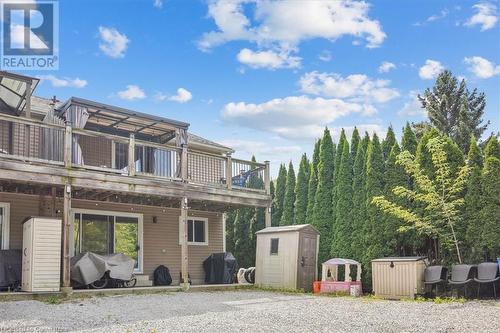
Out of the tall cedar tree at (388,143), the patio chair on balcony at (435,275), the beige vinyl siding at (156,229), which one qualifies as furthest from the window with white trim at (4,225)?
the tall cedar tree at (388,143)

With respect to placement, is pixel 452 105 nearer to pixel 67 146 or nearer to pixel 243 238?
pixel 243 238

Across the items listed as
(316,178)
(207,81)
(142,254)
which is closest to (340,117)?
(316,178)

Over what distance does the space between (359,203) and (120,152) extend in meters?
7.41

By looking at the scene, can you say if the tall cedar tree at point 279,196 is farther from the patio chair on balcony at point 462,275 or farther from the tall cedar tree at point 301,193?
the patio chair on balcony at point 462,275

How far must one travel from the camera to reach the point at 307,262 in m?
14.2

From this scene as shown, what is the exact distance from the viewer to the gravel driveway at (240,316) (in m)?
7.12

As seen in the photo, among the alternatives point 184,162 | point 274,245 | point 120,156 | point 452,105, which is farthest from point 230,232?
point 452,105

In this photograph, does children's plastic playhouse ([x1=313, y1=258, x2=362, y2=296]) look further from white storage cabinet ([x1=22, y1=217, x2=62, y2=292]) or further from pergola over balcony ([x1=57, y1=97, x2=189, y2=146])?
white storage cabinet ([x1=22, y1=217, x2=62, y2=292])

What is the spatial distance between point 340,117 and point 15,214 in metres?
10.8

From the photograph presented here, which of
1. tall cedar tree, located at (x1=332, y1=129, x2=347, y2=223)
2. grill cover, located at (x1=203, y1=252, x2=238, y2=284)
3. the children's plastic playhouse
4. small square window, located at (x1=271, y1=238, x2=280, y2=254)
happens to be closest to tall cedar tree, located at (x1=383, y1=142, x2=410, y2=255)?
the children's plastic playhouse

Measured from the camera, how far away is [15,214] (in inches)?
518

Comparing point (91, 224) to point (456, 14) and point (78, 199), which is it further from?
point (456, 14)

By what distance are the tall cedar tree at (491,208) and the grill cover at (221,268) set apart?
24.4ft

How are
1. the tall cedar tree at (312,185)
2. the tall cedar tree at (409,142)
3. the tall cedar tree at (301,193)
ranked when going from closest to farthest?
the tall cedar tree at (409,142) → the tall cedar tree at (312,185) → the tall cedar tree at (301,193)
